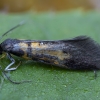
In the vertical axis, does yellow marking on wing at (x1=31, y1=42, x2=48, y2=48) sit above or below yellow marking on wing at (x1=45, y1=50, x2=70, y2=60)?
above

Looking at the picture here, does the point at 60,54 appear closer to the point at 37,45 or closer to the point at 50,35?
the point at 37,45

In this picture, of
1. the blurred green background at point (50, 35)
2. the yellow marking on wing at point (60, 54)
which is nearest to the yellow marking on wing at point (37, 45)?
the yellow marking on wing at point (60, 54)

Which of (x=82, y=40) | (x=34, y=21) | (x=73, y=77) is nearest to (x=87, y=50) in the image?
(x=82, y=40)

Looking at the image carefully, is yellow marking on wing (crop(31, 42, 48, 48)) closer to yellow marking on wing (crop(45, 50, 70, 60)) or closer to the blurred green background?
yellow marking on wing (crop(45, 50, 70, 60))

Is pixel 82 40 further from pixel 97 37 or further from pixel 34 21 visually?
pixel 34 21

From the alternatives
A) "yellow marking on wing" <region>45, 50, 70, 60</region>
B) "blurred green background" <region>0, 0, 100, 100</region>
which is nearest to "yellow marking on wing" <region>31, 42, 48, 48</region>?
"yellow marking on wing" <region>45, 50, 70, 60</region>

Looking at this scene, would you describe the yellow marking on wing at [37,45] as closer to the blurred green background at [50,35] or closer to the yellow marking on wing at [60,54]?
the yellow marking on wing at [60,54]

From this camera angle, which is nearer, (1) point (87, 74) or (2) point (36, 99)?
(2) point (36, 99)

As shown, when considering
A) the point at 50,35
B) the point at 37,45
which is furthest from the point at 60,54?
the point at 50,35
